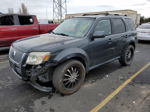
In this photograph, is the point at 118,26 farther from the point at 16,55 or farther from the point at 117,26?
the point at 16,55

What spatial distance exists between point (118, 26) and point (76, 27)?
1468mm

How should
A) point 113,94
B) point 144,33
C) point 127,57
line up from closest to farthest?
point 113,94 → point 127,57 → point 144,33

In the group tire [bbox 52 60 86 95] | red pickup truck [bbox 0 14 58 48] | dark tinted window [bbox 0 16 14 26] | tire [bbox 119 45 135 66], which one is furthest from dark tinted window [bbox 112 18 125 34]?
dark tinted window [bbox 0 16 14 26]

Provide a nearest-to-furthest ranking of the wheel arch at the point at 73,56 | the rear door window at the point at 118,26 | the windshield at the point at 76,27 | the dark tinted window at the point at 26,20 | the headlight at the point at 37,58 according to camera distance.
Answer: the headlight at the point at 37,58 < the wheel arch at the point at 73,56 < the windshield at the point at 76,27 < the rear door window at the point at 118,26 < the dark tinted window at the point at 26,20

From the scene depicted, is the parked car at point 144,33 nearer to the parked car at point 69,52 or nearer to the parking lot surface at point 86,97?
the parked car at point 69,52

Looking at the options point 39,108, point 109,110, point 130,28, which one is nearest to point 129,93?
point 109,110

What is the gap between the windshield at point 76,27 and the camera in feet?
10.9

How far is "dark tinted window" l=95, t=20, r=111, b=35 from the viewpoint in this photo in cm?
352

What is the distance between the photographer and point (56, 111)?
246cm

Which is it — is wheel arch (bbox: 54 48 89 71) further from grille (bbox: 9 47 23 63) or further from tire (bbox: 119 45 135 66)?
tire (bbox: 119 45 135 66)

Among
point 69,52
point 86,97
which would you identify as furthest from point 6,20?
point 86,97

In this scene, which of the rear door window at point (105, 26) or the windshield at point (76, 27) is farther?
the rear door window at point (105, 26)

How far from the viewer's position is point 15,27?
6.39 m

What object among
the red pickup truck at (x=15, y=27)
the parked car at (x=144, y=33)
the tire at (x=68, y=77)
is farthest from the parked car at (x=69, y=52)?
the parked car at (x=144, y=33)
